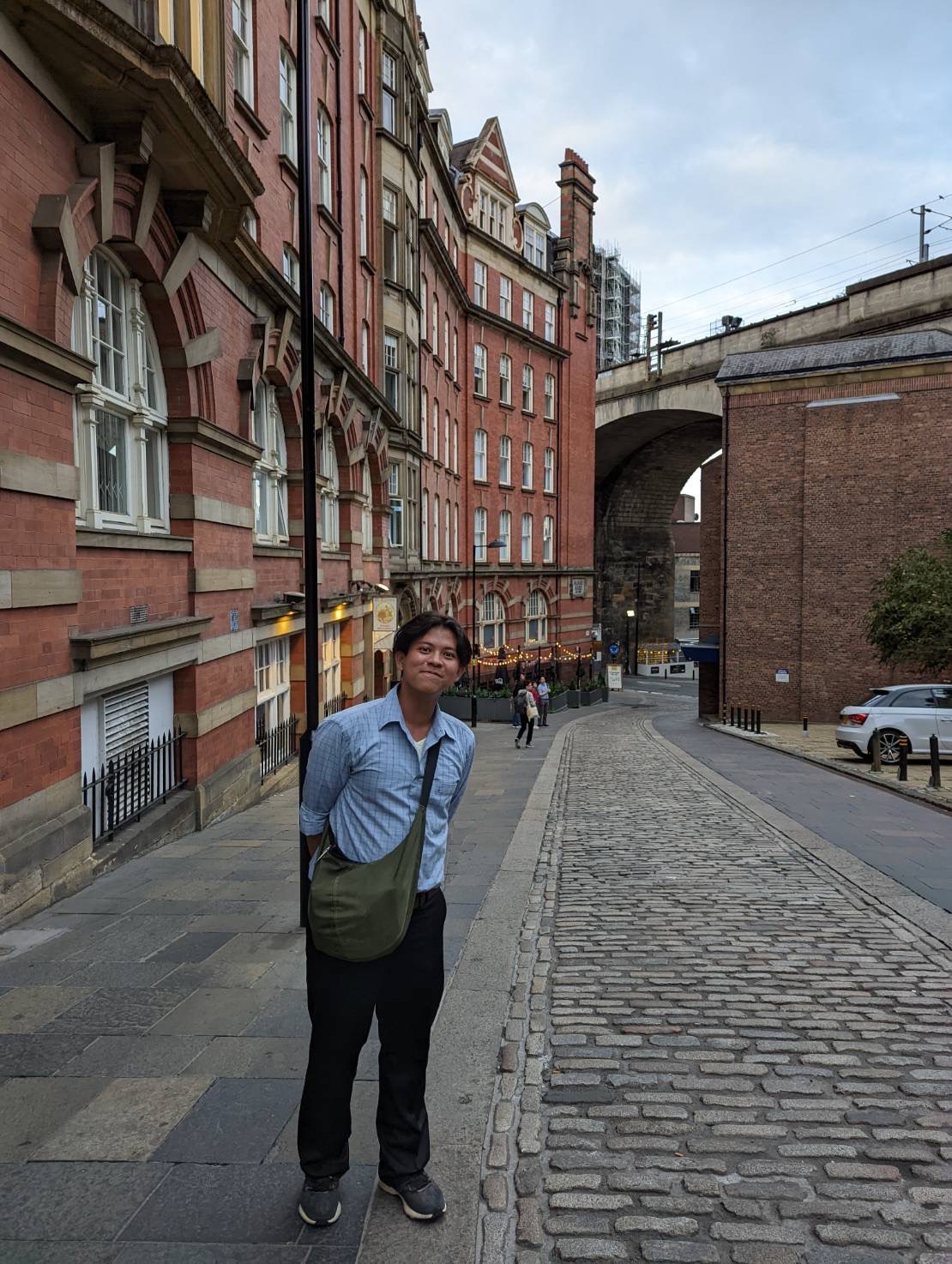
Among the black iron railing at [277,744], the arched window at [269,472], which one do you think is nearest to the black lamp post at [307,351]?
the arched window at [269,472]

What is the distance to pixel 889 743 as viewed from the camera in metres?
18.6

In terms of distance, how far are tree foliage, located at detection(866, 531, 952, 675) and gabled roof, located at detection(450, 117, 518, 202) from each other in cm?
2727

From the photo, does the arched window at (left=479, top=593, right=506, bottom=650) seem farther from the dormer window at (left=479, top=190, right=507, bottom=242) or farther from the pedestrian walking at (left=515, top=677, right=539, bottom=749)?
the pedestrian walking at (left=515, top=677, right=539, bottom=749)

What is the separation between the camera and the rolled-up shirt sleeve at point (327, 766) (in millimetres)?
3002

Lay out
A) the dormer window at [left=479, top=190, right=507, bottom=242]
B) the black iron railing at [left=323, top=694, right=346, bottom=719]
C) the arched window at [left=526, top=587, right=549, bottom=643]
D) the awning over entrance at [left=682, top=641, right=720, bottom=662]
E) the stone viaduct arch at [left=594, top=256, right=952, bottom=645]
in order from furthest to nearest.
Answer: the arched window at [left=526, top=587, right=549, bottom=643], the dormer window at [left=479, top=190, right=507, bottom=242], the stone viaduct arch at [left=594, top=256, right=952, bottom=645], the awning over entrance at [left=682, top=641, right=720, bottom=662], the black iron railing at [left=323, top=694, right=346, bottom=719]

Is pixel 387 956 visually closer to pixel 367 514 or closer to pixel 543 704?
pixel 367 514

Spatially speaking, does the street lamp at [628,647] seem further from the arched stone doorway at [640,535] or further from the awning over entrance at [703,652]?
the awning over entrance at [703,652]

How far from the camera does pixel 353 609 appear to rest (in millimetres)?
20375

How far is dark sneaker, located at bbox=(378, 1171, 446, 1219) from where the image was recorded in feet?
9.98

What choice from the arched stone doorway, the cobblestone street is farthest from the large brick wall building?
the arched stone doorway

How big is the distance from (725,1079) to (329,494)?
650 inches

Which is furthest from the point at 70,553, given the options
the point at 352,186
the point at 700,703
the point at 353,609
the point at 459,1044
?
the point at 700,703

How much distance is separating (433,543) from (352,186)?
46.1 feet

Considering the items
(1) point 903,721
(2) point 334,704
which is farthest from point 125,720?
(1) point 903,721
